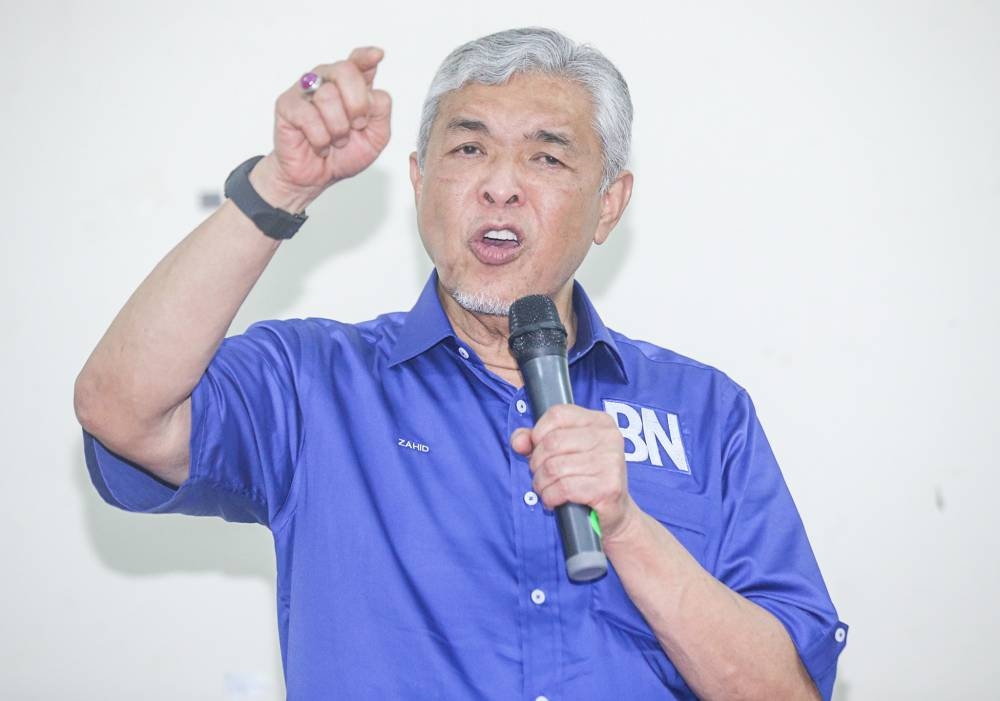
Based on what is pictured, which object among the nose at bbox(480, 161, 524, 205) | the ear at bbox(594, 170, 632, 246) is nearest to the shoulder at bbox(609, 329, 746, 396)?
the ear at bbox(594, 170, 632, 246)

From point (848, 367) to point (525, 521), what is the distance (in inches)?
44.3

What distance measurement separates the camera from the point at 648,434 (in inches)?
81.3

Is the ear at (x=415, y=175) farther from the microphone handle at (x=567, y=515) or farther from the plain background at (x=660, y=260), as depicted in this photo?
the microphone handle at (x=567, y=515)

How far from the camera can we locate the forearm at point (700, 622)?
1729mm

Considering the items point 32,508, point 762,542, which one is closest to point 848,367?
point 762,542

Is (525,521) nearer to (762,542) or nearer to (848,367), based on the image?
(762,542)

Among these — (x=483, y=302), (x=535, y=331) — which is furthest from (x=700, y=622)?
(x=483, y=302)

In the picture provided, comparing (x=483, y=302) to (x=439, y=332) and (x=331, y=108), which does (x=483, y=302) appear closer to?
(x=439, y=332)

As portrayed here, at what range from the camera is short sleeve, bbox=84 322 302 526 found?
1.70 meters

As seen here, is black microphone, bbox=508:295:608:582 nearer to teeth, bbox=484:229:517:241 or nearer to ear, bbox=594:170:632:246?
teeth, bbox=484:229:517:241

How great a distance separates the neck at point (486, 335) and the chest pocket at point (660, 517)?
30 cm

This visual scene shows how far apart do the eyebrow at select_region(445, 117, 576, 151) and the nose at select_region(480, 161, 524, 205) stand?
0.07 m

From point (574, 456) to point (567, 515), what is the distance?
80mm

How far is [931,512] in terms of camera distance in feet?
8.80
